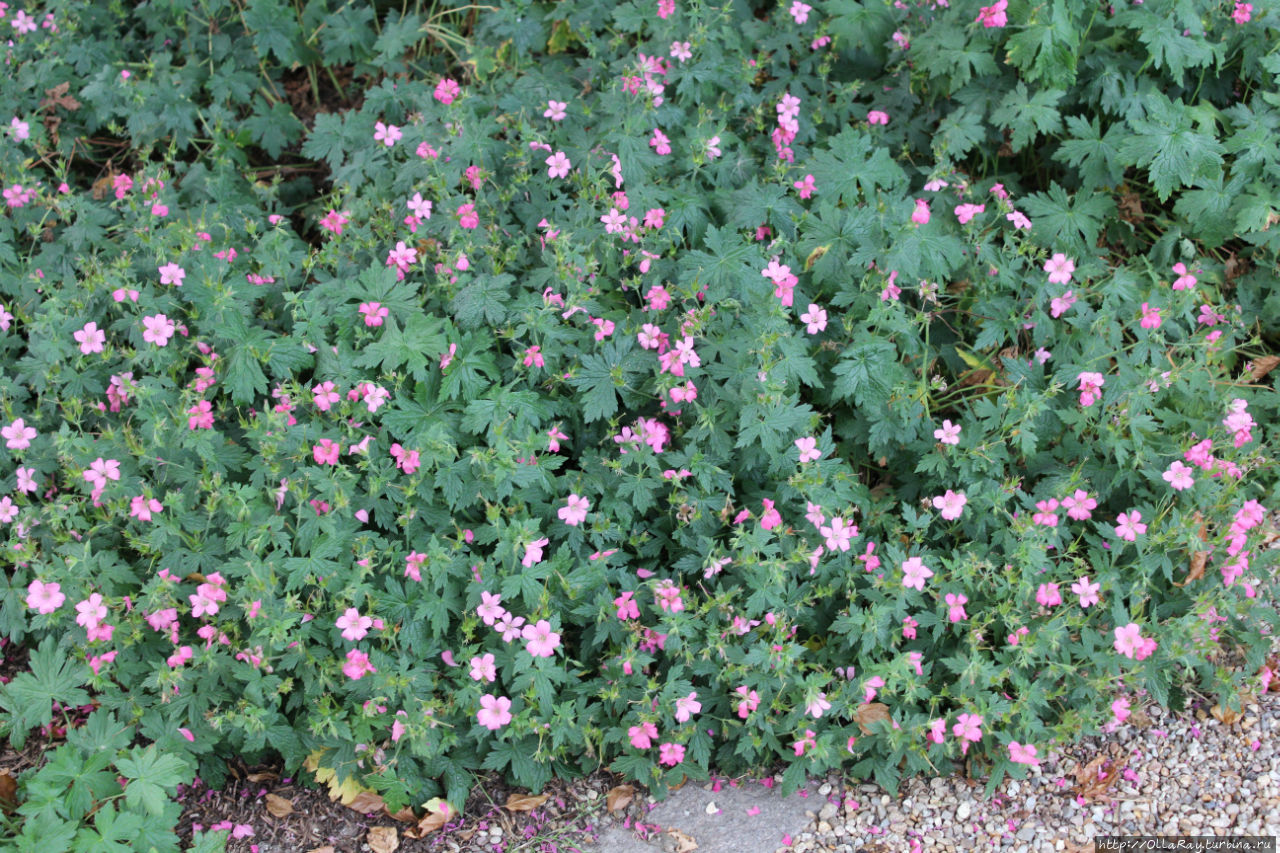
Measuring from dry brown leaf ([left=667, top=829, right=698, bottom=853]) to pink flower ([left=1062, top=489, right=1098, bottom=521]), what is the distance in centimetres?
143

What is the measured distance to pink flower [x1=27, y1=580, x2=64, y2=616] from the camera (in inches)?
112

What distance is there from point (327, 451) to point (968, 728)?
1.93m

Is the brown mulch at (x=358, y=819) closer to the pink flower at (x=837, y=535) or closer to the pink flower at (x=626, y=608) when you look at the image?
the pink flower at (x=626, y=608)

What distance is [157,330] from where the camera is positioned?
3.18 metres

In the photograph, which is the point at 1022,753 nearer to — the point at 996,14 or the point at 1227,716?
the point at 1227,716

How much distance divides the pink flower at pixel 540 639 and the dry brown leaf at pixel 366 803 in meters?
0.64

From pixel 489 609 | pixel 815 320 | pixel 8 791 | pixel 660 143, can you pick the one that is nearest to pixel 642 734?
pixel 489 609

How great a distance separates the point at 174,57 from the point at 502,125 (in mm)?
2021

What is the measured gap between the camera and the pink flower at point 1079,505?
2.97m

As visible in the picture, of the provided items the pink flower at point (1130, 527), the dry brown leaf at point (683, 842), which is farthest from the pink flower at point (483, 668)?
the pink flower at point (1130, 527)

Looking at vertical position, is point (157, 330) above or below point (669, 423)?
above

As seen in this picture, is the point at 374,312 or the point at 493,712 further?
the point at 374,312

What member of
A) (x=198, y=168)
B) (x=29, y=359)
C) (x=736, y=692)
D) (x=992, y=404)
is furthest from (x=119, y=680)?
(x=992, y=404)

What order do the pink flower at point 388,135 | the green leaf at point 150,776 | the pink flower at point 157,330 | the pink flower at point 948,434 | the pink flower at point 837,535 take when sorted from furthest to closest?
the pink flower at point 388,135, the pink flower at point 157,330, the pink flower at point 948,434, the pink flower at point 837,535, the green leaf at point 150,776
